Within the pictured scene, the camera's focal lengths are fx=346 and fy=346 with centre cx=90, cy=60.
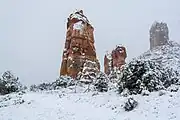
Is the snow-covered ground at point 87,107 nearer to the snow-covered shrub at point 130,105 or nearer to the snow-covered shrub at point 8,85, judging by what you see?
the snow-covered shrub at point 130,105

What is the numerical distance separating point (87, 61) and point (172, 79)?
80.7 feet

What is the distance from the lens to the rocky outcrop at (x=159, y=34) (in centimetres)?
10269

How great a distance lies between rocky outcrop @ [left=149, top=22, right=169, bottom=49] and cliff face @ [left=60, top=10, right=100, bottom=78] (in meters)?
42.8

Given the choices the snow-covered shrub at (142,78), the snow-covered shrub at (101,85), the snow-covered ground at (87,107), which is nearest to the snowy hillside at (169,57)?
the snow-covered shrub at (101,85)

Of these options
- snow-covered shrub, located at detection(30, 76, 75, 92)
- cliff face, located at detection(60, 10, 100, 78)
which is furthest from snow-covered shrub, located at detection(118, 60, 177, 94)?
cliff face, located at detection(60, 10, 100, 78)

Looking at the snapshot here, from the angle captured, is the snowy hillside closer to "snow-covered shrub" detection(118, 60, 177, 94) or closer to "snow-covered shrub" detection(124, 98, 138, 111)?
"snow-covered shrub" detection(118, 60, 177, 94)

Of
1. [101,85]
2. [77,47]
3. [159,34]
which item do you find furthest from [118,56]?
[101,85]

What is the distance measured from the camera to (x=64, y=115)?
94.9ft

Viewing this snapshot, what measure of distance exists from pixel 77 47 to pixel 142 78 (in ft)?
95.1

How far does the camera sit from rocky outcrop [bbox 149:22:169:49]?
337ft

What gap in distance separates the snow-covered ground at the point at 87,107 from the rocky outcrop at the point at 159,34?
68261 mm

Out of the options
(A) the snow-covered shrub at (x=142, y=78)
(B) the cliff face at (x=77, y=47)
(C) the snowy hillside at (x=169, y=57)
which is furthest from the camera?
(C) the snowy hillside at (x=169, y=57)

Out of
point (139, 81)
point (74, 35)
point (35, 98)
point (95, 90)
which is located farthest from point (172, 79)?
point (74, 35)

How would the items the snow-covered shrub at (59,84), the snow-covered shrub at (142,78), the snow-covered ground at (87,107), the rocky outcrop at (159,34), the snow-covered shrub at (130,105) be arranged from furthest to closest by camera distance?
the rocky outcrop at (159,34) < the snow-covered shrub at (59,84) < the snow-covered shrub at (142,78) < the snow-covered shrub at (130,105) < the snow-covered ground at (87,107)
